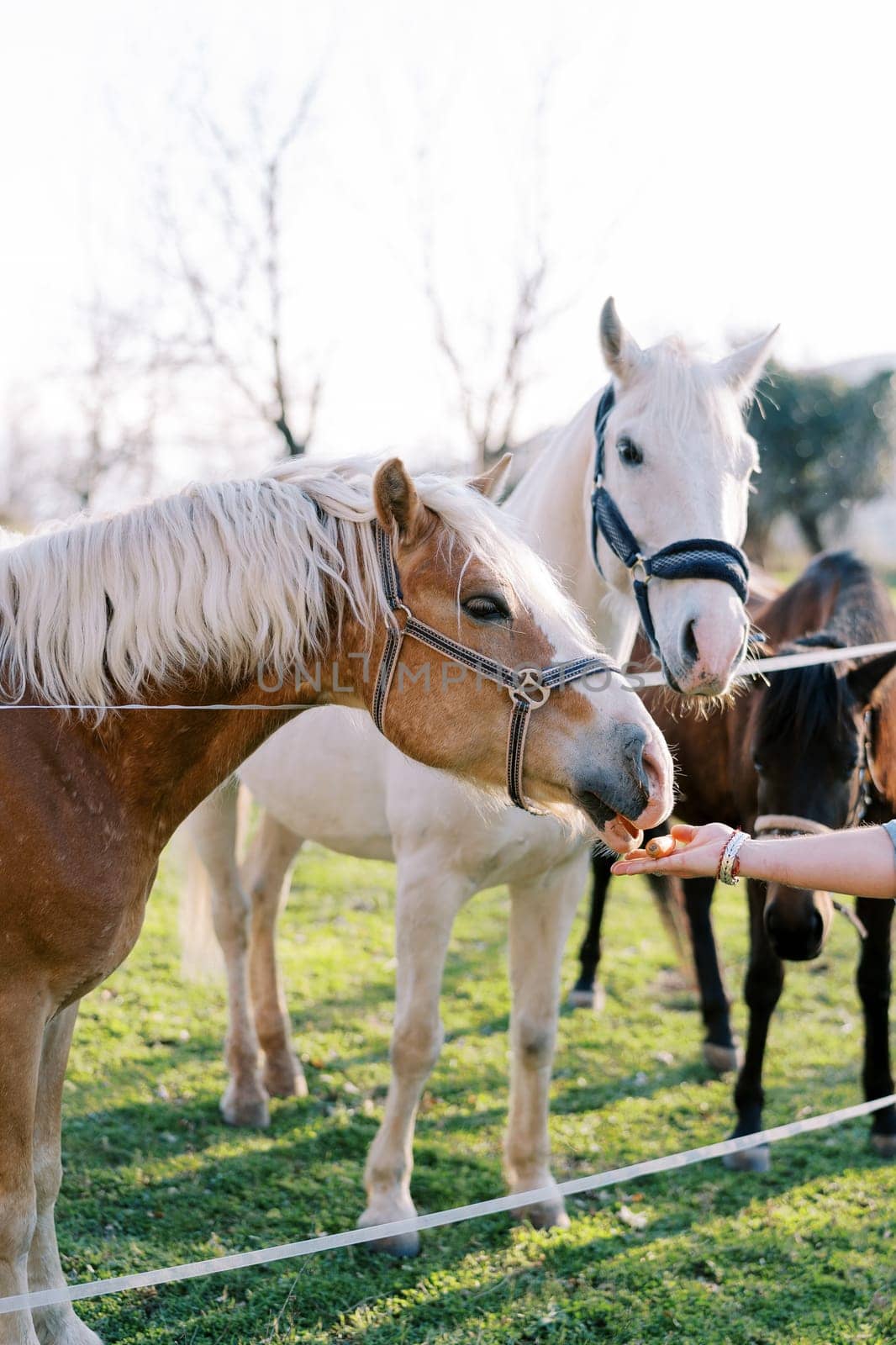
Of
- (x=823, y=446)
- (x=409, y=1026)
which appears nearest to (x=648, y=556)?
(x=409, y=1026)

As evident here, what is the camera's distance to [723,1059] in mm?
5152

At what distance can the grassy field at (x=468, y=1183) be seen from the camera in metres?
3.09

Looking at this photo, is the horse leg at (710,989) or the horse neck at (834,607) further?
the horse leg at (710,989)

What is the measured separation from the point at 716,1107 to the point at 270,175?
12274 millimetres

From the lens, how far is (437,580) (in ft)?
7.27

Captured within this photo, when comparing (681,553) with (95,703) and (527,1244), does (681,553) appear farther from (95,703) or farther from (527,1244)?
(527,1244)

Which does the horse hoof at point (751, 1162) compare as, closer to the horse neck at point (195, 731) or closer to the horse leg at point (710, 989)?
the horse leg at point (710, 989)

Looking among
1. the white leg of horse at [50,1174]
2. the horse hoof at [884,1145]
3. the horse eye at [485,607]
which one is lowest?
the horse hoof at [884,1145]

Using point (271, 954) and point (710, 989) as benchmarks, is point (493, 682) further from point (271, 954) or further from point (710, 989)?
point (710, 989)

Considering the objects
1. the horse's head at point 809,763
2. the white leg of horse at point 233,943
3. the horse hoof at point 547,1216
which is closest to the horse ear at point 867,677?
the horse's head at point 809,763

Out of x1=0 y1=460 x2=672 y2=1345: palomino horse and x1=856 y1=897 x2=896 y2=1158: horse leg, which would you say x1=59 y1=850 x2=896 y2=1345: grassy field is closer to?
x1=856 y1=897 x2=896 y2=1158: horse leg

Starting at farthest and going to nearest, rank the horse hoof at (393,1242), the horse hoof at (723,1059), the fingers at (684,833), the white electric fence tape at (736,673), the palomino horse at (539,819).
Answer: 1. the horse hoof at (723,1059)
2. the horse hoof at (393,1242)
3. the palomino horse at (539,819)
4. the fingers at (684,833)
5. the white electric fence tape at (736,673)

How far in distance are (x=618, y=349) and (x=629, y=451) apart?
15.7 inches

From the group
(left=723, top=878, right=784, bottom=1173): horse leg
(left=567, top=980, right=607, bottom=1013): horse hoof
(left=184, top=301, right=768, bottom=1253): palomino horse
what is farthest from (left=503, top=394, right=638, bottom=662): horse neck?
(left=567, top=980, right=607, bottom=1013): horse hoof
